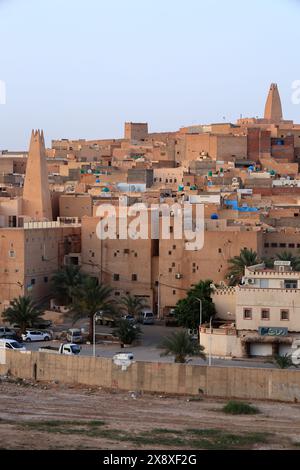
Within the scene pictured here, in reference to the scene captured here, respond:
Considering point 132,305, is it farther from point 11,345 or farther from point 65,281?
point 11,345

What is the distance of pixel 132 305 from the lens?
3397 centimetres

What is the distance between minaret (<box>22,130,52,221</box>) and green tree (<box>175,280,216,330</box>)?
9904 mm

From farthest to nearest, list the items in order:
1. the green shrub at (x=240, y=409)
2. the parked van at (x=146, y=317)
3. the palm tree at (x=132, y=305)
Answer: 1. the parked van at (x=146, y=317)
2. the palm tree at (x=132, y=305)
3. the green shrub at (x=240, y=409)

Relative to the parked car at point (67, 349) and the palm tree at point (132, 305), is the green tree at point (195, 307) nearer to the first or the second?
the palm tree at point (132, 305)

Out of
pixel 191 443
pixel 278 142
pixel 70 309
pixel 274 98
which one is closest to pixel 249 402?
pixel 191 443

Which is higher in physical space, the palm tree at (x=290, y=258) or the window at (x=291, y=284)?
the palm tree at (x=290, y=258)

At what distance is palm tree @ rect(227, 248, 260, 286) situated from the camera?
33312mm

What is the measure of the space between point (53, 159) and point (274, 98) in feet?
60.3

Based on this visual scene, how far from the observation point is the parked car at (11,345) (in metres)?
28.3

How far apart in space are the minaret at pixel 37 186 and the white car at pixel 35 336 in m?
9.50

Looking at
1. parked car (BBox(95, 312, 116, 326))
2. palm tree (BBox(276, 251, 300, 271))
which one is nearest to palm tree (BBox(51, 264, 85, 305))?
parked car (BBox(95, 312, 116, 326))

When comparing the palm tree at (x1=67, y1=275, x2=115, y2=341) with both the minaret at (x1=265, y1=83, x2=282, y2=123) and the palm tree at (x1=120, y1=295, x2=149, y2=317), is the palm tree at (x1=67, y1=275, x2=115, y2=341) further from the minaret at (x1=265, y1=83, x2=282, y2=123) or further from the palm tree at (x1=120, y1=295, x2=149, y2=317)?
the minaret at (x1=265, y1=83, x2=282, y2=123)

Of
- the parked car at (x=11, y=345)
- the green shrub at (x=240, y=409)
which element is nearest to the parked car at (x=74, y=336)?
the parked car at (x=11, y=345)

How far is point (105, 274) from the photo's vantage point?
118 ft
